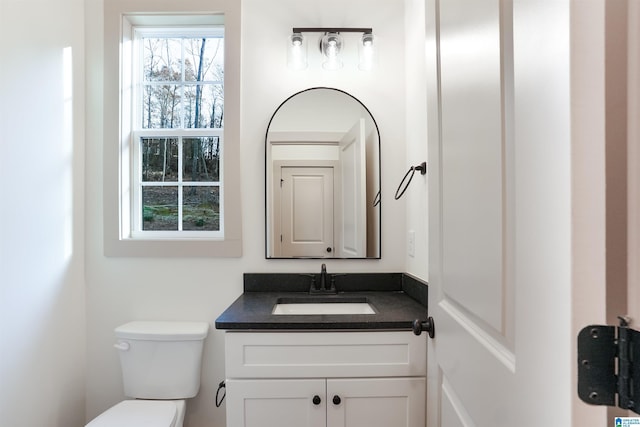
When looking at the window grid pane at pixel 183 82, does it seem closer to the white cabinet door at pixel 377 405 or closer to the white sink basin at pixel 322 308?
the white sink basin at pixel 322 308

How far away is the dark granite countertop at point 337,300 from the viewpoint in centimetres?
127

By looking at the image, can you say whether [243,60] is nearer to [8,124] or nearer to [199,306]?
[8,124]

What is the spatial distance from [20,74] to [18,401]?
1340 mm

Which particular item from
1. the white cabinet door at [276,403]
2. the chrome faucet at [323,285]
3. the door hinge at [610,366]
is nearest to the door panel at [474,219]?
the door hinge at [610,366]

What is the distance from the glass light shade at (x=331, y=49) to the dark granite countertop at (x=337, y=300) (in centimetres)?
110

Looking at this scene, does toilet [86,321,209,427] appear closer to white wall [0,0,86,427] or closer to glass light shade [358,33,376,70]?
white wall [0,0,86,427]

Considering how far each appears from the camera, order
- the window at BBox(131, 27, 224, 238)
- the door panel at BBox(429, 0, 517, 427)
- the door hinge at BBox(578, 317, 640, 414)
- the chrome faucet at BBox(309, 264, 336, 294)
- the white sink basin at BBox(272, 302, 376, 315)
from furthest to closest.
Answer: the window at BBox(131, 27, 224, 238)
the chrome faucet at BBox(309, 264, 336, 294)
the white sink basin at BBox(272, 302, 376, 315)
the door panel at BBox(429, 0, 517, 427)
the door hinge at BBox(578, 317, 640, 414)

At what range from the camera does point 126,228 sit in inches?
72.6

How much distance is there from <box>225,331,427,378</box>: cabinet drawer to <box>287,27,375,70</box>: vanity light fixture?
4.34ft

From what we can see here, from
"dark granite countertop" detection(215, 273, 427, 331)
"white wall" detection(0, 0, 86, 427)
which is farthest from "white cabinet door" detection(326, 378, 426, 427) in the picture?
"white wall" detection(0, 0, 86, 427)

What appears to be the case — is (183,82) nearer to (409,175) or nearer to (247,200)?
(247,200)

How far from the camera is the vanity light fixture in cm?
175

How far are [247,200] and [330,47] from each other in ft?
2.95

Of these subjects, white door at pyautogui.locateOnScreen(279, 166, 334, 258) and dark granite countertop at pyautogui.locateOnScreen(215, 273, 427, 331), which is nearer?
dark granite countertop at pyautogui.locateOnScreen(215, 273, 427, 331)
